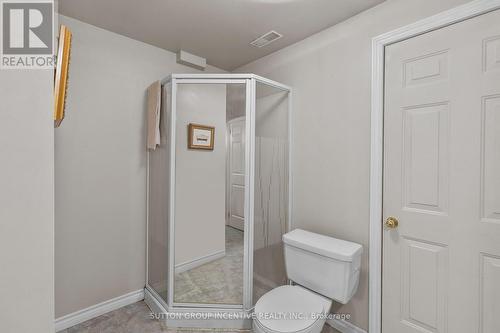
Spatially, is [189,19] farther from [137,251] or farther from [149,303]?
[149,303]

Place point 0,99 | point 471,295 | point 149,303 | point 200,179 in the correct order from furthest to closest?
point 149,303
point 200,179
point 471,295
point 0,99

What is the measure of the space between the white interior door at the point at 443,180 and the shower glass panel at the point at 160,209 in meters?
1.67

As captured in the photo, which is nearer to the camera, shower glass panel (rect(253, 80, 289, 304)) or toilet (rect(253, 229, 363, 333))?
toilet (rect(253, 229, 363, 333))

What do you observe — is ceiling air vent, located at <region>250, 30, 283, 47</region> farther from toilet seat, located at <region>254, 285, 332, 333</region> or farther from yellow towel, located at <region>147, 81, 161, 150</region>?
toilet seat, located at <region>254, 285, 332, 333</region>

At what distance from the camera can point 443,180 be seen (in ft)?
4.93

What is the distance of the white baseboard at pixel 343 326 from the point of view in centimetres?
187

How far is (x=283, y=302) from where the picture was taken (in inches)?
63.9

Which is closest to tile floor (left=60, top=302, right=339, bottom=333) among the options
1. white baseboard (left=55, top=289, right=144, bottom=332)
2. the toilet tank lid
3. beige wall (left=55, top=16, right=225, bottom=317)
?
white baseboard (left=55, top=289, right=144, bottom=332)

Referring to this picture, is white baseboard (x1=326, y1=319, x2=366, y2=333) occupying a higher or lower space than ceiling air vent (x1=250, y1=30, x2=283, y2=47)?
lower

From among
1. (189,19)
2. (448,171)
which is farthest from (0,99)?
(448,171)

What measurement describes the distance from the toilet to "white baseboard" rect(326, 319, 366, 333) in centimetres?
34

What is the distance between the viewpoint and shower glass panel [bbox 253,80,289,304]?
2086mm

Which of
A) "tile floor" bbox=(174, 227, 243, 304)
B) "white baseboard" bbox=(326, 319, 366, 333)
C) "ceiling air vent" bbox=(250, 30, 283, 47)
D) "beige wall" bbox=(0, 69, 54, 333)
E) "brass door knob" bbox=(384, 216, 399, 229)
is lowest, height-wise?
"white baseboard" bbox=(326, 319, 366, 333)

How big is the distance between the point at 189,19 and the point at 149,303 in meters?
2.44
